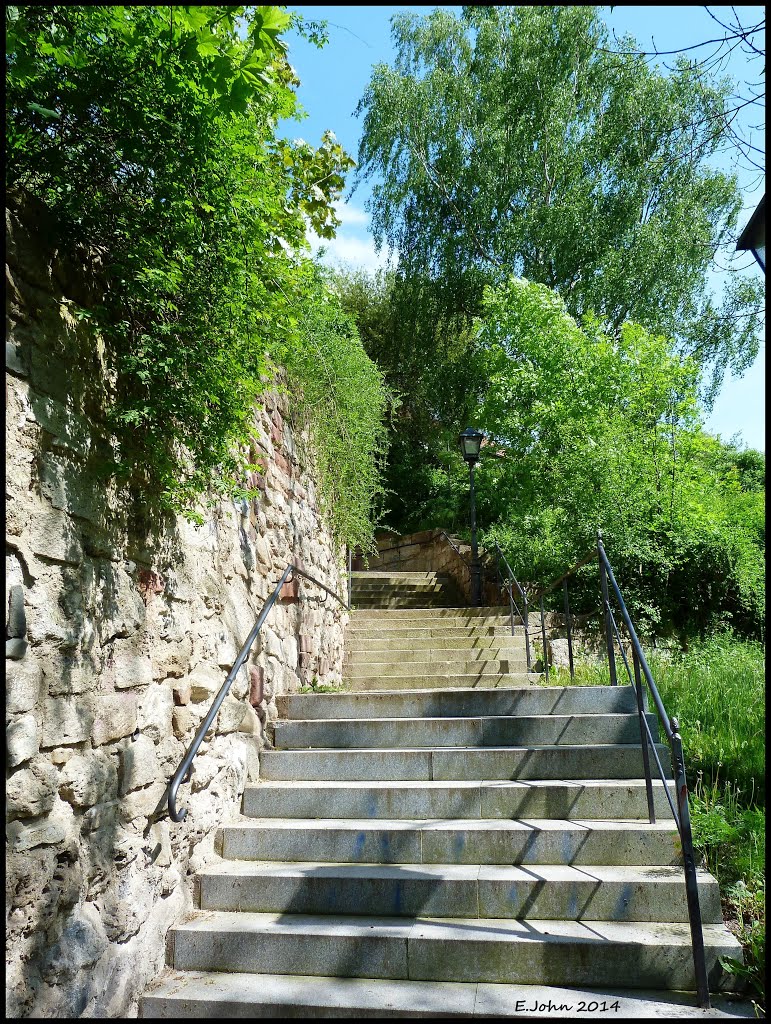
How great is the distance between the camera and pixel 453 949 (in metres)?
2.71

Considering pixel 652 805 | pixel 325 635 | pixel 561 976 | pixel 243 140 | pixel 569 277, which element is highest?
pixel 569 277

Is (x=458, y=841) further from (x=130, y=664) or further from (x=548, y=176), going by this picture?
(x=548, y=176)

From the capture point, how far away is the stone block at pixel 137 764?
259 cm

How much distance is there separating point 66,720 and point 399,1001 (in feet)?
4.98

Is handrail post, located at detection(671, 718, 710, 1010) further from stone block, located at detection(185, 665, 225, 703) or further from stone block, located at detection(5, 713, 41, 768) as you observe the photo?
stone block, located at detection(5, 713, 41, 768)

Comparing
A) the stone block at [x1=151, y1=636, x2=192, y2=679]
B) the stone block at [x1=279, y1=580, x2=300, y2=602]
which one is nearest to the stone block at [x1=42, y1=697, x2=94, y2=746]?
the stone block at [x1=151, y1=636, x2=192, y2=679]

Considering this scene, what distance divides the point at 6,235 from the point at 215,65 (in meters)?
0.80

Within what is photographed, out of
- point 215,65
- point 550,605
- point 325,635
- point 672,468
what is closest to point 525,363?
point 672,468

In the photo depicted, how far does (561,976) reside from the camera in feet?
8.55

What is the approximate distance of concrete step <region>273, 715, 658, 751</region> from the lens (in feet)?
12.9

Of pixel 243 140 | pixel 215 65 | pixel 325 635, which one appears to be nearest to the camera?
pixel 215 65

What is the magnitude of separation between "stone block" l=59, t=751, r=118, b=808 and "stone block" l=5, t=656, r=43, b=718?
0.96 ft

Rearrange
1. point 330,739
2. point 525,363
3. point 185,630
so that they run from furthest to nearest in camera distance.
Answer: point 525,363, point 330,739, point 185,630

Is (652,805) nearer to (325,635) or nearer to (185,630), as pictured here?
(185,630)
